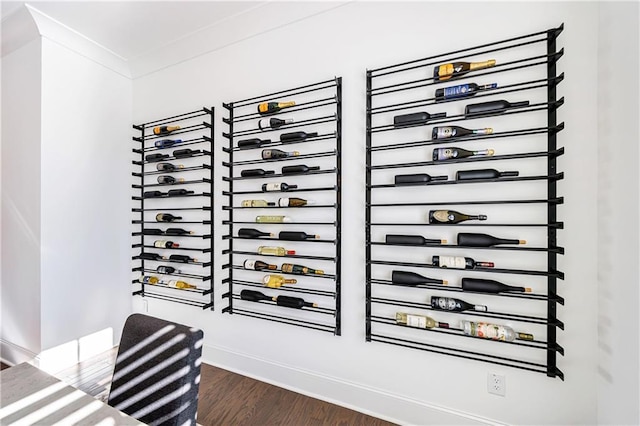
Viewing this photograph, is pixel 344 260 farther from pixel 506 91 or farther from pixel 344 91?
pixel 506 91

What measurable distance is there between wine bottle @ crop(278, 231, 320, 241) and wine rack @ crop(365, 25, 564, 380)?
42 centimetres

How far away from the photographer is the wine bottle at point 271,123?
1973 mm

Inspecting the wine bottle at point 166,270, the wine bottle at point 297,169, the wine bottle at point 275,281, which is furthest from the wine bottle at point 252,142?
the wine bottle at point 166,270

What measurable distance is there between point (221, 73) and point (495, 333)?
260cm

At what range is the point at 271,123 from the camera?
1.98 metres

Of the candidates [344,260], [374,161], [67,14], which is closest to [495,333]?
[344,260]

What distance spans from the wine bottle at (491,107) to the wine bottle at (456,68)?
0.63ft

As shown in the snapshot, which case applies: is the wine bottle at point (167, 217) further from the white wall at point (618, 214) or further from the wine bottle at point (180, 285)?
the white wall at point (618, 214)

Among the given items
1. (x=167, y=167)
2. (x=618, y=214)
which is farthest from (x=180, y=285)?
(x=618, y=214)

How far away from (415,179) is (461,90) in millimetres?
521

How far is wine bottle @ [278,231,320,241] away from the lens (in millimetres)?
1882

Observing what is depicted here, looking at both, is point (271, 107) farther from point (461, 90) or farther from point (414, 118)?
point (461, 90)

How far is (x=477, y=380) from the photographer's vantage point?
5.01ft

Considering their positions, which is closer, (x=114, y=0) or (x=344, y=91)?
(x=344, y=91)
